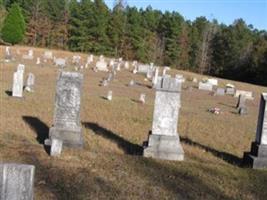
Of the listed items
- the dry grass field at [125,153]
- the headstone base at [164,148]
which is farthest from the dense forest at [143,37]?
the headstone base at [164,148]

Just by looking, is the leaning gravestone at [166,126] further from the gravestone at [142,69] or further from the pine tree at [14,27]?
the pine tree at [14,27]

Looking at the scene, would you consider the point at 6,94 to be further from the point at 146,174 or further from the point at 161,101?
the point at 146,174

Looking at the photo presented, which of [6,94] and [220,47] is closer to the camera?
[6,94]

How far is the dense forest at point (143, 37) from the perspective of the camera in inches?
2751

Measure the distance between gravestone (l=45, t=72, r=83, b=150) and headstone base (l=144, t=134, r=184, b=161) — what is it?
1.64 meters

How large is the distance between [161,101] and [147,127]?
16.0 feet

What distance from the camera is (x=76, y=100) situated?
1291 centimetres

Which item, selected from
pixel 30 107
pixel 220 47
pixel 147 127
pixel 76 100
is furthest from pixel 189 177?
pixel 220 47

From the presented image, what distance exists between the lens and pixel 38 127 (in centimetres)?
1475

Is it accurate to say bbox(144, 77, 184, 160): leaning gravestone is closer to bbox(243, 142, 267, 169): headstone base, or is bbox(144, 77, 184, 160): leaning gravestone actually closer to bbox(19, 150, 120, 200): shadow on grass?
bbox(243, 142, 267, 169): headstone base

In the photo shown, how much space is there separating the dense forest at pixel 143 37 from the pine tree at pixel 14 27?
1.75 ft

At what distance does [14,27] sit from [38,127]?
165 ft

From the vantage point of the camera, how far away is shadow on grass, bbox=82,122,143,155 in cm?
1288

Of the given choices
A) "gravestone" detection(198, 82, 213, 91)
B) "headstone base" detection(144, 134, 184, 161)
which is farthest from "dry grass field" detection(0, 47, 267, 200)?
"gravestone" detection(198, 82, 213, 91)
